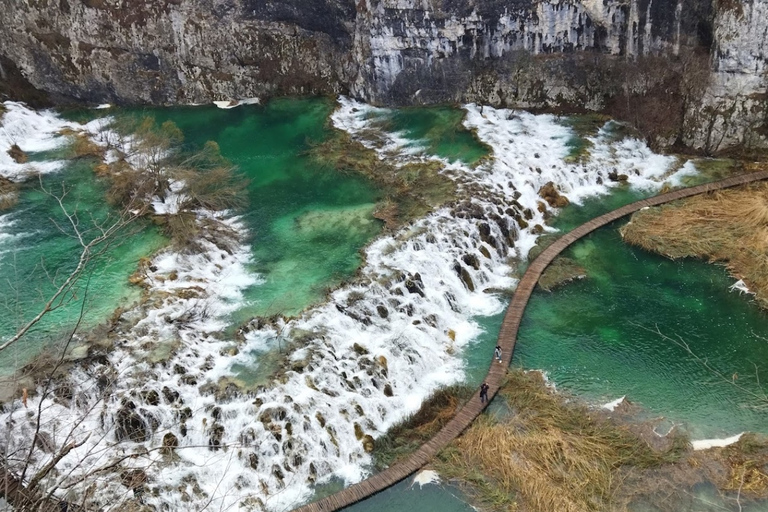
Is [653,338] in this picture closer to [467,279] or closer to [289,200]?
[467,279]

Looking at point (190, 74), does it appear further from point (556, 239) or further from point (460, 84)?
point (556, 239)

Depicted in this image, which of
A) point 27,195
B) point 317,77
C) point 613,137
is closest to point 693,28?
point 613,137

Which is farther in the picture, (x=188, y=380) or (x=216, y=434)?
(x=188, y=380)

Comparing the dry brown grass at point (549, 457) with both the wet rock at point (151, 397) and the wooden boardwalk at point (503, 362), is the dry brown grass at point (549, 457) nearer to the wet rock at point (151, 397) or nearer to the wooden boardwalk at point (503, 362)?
the wooden boardwalk at point (503, 362)

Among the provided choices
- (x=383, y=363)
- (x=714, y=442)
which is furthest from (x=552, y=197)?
(x=714, y=442)

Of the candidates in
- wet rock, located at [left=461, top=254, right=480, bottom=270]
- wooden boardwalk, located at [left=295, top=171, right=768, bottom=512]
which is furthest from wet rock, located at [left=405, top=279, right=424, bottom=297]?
wooden boardwalk, located at [left=295, top=171, right=768, bottom=512]
